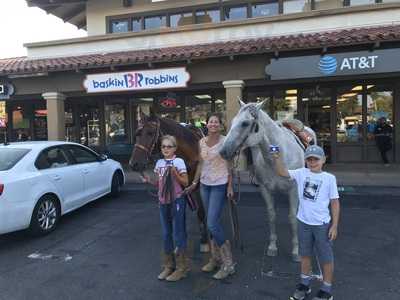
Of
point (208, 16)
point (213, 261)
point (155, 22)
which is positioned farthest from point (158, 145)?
point (155, 22)

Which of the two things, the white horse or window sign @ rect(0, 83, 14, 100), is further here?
window sign @ rect(0, 83, 14, 100)

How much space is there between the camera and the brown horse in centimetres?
459

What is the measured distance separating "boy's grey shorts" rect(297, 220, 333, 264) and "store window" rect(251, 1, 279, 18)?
11.5 metres

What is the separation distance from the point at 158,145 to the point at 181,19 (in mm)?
11287

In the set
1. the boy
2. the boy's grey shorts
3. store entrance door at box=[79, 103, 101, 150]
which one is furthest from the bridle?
store entrance door at box=[79, 103, 101, 150]

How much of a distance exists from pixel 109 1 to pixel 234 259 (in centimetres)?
1343

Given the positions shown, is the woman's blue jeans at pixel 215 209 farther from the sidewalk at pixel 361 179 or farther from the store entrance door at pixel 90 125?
the store entrance door at pixel 90 125

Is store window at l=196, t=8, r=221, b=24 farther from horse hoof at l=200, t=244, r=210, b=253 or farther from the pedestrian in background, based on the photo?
horse hoof at l=200, t=244, r=210, b=253

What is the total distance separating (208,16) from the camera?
571 inches

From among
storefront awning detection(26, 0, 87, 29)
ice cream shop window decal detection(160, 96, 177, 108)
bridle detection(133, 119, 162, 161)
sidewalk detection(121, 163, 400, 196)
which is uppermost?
storefront awning detection(26, 0, 87, 29)

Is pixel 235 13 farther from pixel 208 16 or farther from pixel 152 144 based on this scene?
pixel 152 144

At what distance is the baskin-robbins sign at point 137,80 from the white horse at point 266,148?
6.44 metres

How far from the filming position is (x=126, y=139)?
53.1 feet

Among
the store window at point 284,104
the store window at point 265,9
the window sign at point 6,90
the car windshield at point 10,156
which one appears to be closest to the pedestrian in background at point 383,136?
the store window at point 284,104
